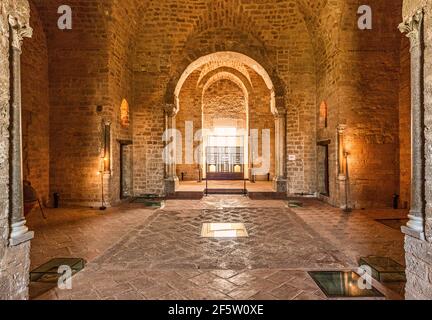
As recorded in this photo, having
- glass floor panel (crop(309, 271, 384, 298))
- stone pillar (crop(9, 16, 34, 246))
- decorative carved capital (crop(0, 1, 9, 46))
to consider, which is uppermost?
decorative carved capital (crop(0, 1, 9, 46))

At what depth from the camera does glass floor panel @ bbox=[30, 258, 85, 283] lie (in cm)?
388

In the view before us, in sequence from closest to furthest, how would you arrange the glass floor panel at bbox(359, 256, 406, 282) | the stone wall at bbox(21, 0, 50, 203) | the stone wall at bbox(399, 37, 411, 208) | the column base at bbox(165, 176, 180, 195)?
the glass floor panel at bbox(359, 256, 406, 282) → the stone wall at bbox(21, 0, 50, 203) → the stone wall at bbox(399, 37, 411, 208) → the column base at bbox(165, 176, 180, 195)

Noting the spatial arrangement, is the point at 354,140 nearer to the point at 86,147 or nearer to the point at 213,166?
the point at 86,147

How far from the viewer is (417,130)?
3.11 m

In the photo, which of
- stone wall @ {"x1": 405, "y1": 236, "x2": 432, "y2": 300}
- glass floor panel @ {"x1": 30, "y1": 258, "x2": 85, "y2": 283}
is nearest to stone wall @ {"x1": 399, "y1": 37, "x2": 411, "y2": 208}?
stone wall @ {"x1": 405, "y1": 236, "x2": 432, "y2": 300}

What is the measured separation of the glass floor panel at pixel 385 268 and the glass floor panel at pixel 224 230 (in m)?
2.33

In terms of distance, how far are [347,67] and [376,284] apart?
7216mm

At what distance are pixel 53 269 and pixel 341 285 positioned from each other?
3.96m

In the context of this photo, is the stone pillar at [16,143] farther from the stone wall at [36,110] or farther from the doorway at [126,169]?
the doorway at [126,169]

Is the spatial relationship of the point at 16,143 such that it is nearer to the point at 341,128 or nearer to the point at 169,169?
the point at 341,128

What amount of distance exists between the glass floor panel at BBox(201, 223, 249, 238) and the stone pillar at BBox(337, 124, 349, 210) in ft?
12.3

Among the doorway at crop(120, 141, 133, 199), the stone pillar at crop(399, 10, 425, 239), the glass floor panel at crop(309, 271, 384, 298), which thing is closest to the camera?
the stone pillar at crop(399, 10, 425, 239)

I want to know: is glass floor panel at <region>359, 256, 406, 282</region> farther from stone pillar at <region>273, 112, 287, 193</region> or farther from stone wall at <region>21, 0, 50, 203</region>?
stone wall at <region>21, 0, 50, 203</region>
